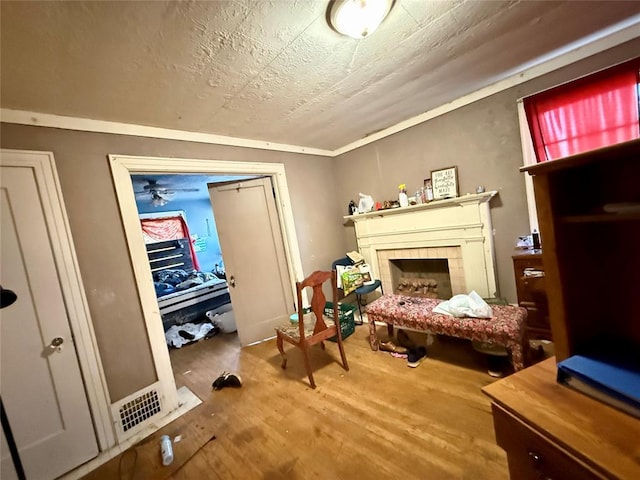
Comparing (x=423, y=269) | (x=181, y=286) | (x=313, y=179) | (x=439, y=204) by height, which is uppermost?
(x=313, y=179)

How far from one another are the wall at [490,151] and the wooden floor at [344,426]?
1.28 meters

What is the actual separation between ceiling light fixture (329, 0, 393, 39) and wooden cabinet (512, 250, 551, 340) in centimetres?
209

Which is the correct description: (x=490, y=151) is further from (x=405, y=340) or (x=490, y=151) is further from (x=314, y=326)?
(x=314, y=326)

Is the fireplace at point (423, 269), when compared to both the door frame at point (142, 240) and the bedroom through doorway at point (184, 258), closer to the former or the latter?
the bedroom through doorway at point (184, 258)

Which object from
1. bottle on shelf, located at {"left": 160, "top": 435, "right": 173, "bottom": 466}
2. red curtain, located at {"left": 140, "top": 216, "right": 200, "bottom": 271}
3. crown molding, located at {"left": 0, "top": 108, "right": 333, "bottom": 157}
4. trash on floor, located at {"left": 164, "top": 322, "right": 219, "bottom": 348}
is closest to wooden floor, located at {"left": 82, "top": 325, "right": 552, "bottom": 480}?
bottle on shelf, located at {"left": 160, "top": 435, "right": 173, "bottom": 466}

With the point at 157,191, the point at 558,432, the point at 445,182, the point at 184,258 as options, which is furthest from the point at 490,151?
the point at 184,258

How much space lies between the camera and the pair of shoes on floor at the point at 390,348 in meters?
2.47

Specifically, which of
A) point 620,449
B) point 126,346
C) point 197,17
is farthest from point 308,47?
point 126,346

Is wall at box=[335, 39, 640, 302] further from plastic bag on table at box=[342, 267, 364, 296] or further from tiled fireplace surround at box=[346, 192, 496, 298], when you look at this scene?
plastic bag on table at box=[342, 267, 364, 296]

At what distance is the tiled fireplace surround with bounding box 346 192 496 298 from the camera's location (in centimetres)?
262

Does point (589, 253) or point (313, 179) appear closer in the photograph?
point (589, 253)

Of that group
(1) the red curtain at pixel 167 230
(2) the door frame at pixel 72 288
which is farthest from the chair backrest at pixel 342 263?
(1) the red curtain at pixel 167 230

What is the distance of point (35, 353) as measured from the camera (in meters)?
1.65

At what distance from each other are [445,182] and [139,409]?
3527 millimetres
